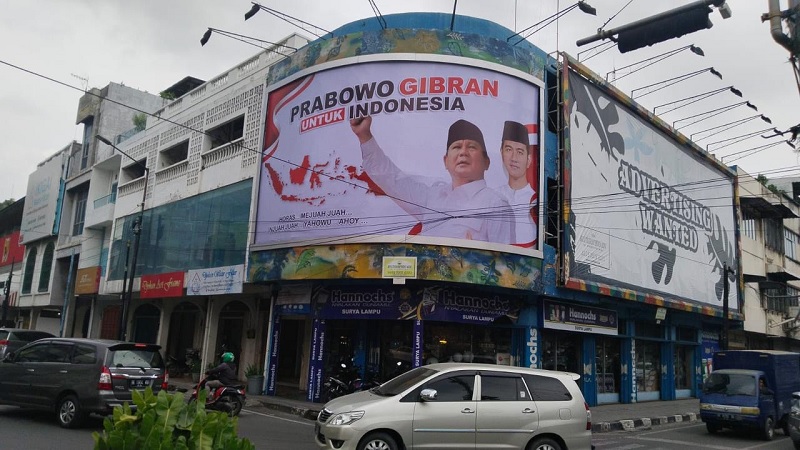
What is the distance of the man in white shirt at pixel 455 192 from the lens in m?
17.3

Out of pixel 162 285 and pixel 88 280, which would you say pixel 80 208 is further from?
pixel 162 285

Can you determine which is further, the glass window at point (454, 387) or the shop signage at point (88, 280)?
the shop signage at point (88, 280)

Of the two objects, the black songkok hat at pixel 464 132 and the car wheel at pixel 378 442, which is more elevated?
the black songkok hat at pixel 464 132

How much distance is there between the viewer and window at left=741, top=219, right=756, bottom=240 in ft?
113

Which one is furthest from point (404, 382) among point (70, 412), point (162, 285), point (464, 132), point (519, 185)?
point (162, 285)

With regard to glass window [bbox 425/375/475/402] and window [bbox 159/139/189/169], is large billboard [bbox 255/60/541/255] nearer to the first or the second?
glass window [bbox 425/375/475/402]

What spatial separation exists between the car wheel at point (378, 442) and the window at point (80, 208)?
31.4 m

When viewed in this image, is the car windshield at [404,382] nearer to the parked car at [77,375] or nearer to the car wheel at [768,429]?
the parked car at [77,375]

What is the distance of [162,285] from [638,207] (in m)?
19.3

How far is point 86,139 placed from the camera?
36594 mm

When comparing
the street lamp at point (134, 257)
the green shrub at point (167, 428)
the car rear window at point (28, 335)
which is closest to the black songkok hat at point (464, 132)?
the street lamp at point (134, 257)

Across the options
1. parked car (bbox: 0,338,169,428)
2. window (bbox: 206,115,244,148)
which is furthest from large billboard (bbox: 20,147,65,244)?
parked car (bbox: 0,338,169,428)

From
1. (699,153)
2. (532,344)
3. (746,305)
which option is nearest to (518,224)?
(532,344)

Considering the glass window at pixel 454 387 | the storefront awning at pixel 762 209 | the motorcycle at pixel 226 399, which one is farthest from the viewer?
the storefront awning at pixel 762 209
